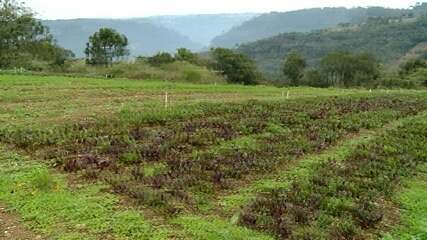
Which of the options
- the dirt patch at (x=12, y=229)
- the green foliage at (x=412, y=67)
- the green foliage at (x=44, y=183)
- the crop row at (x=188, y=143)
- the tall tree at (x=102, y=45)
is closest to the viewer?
the dirt patch at (x=12, y=229)

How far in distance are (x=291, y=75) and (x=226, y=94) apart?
44.1m

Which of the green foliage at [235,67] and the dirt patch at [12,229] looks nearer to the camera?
the dirt patch at [12,229]

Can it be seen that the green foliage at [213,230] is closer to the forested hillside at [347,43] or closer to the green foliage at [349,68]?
the green foliage at [349,68]

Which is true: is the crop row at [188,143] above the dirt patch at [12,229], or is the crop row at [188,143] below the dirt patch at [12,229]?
above

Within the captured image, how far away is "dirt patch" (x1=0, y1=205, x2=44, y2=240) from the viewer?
8812mm

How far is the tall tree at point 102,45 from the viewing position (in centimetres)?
6927

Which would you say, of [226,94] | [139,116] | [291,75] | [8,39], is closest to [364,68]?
[291,75]

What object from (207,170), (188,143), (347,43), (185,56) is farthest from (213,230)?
(347,43)

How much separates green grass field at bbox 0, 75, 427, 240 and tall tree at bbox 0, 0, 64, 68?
33.7 meters

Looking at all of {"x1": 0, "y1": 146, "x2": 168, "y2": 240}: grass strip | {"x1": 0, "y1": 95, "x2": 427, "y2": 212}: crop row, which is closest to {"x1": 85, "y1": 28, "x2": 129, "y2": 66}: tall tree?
{"x1": 0, "y1": 95, "x2": 427, "y2": 212}: crop row

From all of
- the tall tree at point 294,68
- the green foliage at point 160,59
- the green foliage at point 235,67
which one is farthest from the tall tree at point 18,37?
the tall tree at point 294,68

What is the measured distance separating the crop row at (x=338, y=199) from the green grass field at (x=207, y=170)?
0.11ft

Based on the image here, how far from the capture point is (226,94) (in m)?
30.7

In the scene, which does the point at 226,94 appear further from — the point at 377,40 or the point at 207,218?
the point at 377,40
